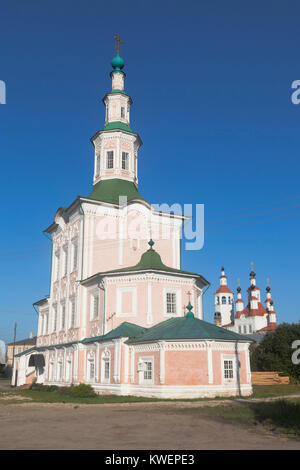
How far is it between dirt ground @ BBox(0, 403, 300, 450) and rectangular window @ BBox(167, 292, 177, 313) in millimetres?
11761

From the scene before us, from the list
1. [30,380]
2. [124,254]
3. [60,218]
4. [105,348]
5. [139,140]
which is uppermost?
[139,140]

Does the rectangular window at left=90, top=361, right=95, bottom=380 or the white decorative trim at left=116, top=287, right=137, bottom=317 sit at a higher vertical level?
the white decorative trim at left=116, top=287, right=137, bottom=317

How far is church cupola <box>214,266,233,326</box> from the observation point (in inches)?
4466

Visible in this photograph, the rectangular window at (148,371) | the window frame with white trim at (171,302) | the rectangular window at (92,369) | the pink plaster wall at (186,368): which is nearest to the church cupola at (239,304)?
the window frame with white trim at (171,302)

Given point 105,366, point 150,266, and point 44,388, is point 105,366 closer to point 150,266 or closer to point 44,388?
point 150,266

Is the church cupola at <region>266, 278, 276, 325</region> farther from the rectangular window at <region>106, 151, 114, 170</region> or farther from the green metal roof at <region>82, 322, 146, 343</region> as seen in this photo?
the green metal roof at <region>82, 322, 146, 343</region>

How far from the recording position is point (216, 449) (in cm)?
896

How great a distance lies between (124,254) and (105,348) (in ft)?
25.8

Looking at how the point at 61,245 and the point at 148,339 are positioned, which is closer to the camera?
the point at 148,339

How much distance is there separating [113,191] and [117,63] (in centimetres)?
1339

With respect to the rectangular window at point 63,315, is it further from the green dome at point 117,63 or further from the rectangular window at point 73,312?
the green dome at point 117,63

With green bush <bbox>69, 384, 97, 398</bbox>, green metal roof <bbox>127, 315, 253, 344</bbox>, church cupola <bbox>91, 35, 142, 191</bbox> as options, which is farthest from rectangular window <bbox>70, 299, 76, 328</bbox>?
church cupola <bbox>91, 35, 142, 191</bbox>
